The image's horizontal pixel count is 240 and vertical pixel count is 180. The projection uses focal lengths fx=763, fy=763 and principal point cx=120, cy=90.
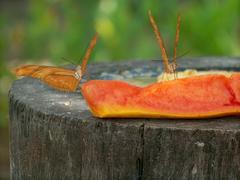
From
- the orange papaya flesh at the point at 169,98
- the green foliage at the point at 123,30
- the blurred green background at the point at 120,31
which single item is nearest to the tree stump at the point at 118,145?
the orange papaya flesh at the point at 169,98

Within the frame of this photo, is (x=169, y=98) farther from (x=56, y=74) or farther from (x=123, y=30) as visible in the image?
(x=123, y=30)

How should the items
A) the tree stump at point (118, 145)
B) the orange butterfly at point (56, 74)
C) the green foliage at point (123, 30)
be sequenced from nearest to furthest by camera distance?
the tree stump at point (118, 145), the orange butterfly at point (56, 74), the green foliage at point (123, 30)

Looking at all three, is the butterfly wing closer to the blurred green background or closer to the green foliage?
the blurred green background

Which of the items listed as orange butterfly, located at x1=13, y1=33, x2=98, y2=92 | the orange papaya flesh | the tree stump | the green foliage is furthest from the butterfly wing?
the green foliage

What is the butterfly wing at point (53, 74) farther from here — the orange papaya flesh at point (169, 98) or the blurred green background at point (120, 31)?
the blurred green background at point (120, 31)

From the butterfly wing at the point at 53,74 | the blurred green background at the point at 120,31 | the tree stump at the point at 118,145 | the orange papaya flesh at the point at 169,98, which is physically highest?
the blurred green background at the point at 120,31

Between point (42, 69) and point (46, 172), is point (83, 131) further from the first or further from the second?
point (42, 69)

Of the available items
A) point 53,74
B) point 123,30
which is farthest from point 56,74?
point 123,30
